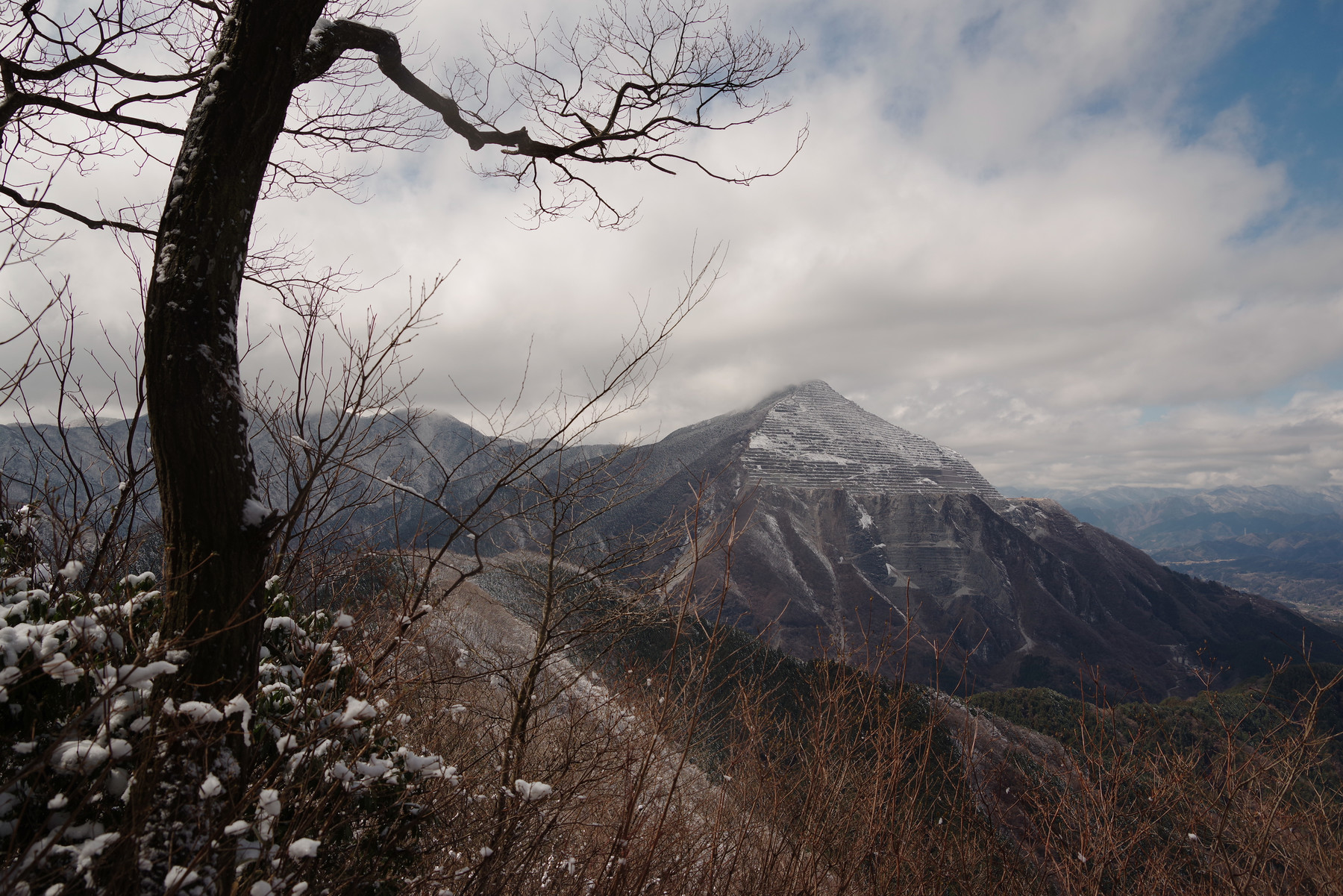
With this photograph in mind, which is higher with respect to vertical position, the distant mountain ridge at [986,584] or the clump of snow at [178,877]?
the clump of snow at [178,877]

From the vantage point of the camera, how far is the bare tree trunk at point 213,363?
241 centimetres

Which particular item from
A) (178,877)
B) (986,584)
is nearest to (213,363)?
(178,877)

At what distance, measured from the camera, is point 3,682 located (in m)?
1.91

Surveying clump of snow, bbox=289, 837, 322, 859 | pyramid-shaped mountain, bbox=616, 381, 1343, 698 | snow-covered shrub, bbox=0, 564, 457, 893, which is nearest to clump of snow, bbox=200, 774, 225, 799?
snow-covered shrub, bbox=0, 564, 457, 893

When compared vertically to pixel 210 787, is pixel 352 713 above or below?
above

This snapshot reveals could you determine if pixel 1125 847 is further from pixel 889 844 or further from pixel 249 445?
pixel 249 445

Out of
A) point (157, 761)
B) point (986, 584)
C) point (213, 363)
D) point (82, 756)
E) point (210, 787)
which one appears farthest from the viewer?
point (986, 584)

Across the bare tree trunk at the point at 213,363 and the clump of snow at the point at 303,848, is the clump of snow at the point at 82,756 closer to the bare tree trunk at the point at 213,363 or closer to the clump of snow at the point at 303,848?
the bare tree trunk at the point at 213,363

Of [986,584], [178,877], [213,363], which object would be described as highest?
[213,363]

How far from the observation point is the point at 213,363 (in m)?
2.46

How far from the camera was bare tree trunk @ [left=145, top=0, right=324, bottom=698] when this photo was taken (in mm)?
2406

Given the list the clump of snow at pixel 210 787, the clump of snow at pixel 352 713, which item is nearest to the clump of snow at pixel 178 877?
the clump of snow at pixel 210 787

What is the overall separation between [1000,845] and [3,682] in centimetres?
495

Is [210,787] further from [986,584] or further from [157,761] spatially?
[986,584]
